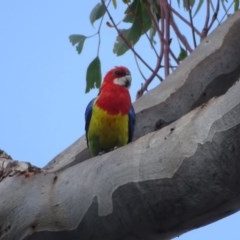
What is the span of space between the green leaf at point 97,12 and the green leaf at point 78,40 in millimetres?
65

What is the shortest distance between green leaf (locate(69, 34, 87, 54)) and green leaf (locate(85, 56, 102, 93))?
0.51 ft

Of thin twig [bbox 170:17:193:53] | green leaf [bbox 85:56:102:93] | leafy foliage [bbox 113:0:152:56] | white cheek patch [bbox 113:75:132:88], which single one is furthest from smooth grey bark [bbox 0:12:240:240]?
white cheek patch [bbox 113:75:132:88]

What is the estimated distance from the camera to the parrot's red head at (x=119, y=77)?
2.30 metres

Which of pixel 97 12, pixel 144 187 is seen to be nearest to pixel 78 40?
pixel 97 12

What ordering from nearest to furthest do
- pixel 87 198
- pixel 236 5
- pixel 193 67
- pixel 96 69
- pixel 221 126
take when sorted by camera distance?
pixel 221 126, pixel 87 198, pixel 193 67, pixel 96 69, pixel 236 5

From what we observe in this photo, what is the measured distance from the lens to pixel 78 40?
7.19 feet

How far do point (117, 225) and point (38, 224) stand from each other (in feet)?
0.41

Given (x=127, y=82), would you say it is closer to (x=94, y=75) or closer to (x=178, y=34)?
(x=94, y=75)

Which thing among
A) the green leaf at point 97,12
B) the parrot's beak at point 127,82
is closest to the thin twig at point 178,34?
the green leaf at point 97,12

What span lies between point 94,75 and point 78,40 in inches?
9.0

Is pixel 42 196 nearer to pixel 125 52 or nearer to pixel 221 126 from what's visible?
pixel 221 126

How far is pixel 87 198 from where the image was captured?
3.04 ft

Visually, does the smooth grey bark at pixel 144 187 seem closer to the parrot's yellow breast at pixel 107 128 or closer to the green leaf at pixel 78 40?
the parrot's yellow breast at pixel 107 128

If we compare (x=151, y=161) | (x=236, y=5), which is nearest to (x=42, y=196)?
(x=151, y=161)
